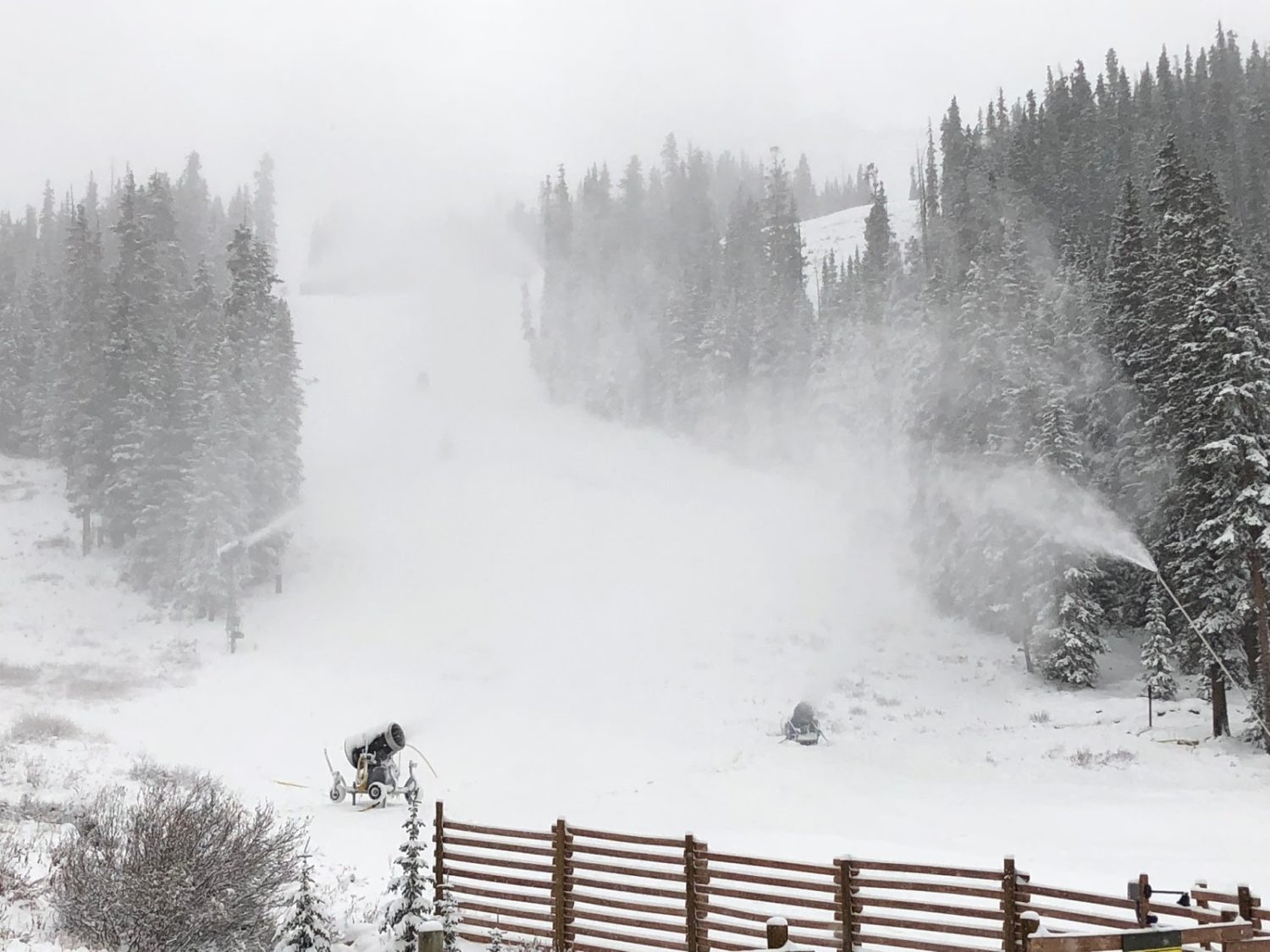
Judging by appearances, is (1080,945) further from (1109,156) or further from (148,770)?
(1109,156)

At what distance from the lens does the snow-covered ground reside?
19.9 m

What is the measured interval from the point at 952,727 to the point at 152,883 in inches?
1136

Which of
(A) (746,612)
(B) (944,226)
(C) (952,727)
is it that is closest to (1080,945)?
(C) (952,727)

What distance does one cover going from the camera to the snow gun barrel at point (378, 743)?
2214cm

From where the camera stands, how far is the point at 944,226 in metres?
68.1

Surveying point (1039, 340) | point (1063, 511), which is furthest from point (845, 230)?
point (1063, 511)

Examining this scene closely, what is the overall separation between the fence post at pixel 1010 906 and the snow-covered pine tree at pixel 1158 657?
26.2 m

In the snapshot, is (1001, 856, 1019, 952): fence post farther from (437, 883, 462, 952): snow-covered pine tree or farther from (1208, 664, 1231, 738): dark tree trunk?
(1208, 664, 1231, 738): dark tree trunk

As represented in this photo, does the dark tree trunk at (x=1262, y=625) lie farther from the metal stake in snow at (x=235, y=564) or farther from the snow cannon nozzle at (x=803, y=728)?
the metal stake in snow at (x=235, y=564)

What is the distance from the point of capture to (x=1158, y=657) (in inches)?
1176

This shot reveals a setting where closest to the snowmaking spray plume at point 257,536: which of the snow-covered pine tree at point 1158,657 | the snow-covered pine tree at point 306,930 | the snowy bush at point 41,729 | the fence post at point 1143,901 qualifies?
the snowy bush at point 41,729

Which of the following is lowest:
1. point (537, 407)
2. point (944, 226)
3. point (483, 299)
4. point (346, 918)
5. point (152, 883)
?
point (346, 918)

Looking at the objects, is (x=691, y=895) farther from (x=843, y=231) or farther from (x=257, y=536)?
(x=843, y=231)

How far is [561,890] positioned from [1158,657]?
2749 centimetres
